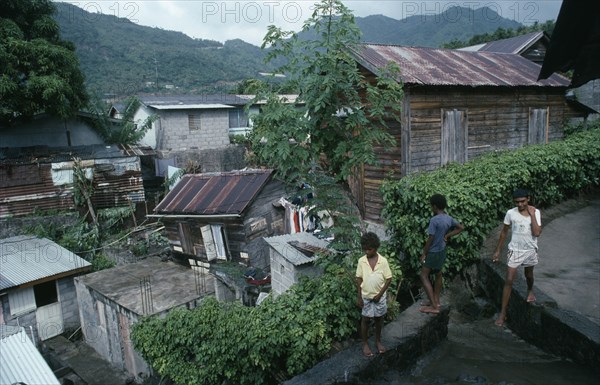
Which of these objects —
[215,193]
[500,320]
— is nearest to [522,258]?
[500,320]

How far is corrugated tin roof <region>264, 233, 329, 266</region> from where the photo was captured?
9070 millimetres

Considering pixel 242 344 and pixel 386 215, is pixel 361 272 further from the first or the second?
pixel 386 215

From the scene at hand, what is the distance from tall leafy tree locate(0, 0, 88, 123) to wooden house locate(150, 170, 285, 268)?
8142 millimetres

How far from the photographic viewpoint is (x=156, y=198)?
2230 cm

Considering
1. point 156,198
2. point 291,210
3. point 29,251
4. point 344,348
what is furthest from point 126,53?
point 344,348

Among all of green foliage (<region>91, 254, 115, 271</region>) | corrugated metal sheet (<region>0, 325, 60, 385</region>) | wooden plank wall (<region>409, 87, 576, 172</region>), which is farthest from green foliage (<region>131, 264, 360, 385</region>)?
green foliage (<region>91, 254, 115, 271</region>)

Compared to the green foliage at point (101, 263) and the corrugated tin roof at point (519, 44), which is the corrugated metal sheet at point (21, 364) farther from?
the corrugated tin roof at point (519, 44)

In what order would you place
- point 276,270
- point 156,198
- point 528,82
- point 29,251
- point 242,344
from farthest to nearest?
point 156,198 → point 29,251 → point 528,82 → point 276,270 → point 242,344

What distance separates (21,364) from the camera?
29.8ft

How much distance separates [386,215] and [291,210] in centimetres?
606

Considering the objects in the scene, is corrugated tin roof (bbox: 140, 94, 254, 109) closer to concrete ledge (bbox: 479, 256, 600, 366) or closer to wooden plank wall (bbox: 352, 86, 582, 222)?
wooden plank wall (bbox: 352, 86, 582, 222)

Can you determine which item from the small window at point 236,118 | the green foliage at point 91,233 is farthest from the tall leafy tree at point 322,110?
the small window at point 236,118

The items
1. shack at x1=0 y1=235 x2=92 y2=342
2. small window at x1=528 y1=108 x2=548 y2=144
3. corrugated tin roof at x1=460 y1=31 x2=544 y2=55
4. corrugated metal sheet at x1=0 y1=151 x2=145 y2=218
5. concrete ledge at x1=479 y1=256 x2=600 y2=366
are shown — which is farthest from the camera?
corrugated tin roof at x1=460 y1=31 x2=544 y2=55

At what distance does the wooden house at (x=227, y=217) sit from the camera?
561 inches
